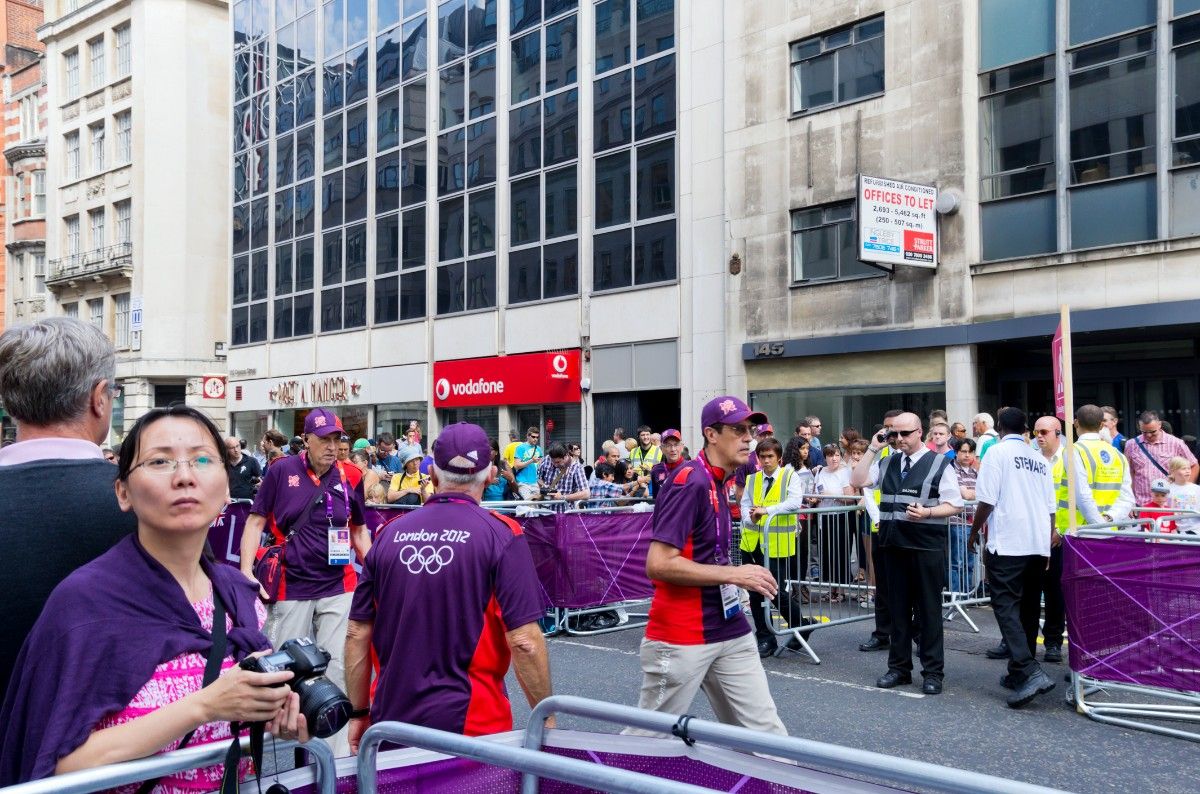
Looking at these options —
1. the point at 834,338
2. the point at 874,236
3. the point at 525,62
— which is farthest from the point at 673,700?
the point at 525,62

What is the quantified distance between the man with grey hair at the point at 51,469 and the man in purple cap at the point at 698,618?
8.89 feet

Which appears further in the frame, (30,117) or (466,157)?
(30,117)

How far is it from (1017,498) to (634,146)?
18.2m

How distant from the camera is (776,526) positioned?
10.1 meters

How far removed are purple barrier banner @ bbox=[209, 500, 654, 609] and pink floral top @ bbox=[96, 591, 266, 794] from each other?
8.59 metres

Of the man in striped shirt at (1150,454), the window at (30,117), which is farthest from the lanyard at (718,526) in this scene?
the window at (30,117)

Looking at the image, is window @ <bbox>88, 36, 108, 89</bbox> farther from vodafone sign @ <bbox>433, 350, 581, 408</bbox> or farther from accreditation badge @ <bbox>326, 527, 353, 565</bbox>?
accreditation badge @ <bbox>326, 527, 353, 565</bbox>

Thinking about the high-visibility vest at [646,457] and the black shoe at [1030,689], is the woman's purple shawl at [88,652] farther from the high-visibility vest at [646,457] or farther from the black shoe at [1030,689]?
the high-visibility vest at [646,457]

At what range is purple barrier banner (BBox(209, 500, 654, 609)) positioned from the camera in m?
11.0

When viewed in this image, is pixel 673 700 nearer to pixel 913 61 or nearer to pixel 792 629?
pixel 792 629

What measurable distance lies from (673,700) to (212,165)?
44276mm

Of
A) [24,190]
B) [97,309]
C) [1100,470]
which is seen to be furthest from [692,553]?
[24,190]

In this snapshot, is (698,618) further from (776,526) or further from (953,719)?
(776,526)

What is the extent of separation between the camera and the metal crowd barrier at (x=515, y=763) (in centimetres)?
212
